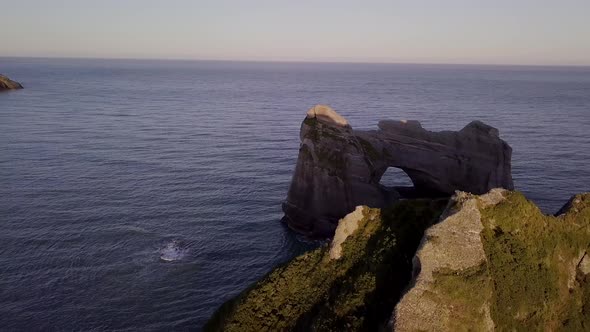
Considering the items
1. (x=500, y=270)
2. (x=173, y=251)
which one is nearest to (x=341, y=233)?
(x=500, y=270)

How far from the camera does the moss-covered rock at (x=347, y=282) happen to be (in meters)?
23.2

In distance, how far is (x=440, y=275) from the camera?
68.8 feet

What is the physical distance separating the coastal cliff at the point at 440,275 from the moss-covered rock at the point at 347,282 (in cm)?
5

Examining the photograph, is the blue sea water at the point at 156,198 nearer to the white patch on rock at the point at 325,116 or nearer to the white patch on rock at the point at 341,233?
the white patch on rock at the point at 325,116

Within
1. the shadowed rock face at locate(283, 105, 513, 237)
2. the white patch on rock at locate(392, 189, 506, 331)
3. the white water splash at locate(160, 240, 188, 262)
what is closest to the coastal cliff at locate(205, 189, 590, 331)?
the white patch on rock at locate(392, 189, 506, 331)

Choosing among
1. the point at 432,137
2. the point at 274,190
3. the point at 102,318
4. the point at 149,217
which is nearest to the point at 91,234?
the point at 149,217

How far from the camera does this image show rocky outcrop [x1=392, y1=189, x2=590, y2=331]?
2055cm

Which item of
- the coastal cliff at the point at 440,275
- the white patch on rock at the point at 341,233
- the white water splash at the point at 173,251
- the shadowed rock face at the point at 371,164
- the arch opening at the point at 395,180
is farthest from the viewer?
the arch opening at the point at 395,180

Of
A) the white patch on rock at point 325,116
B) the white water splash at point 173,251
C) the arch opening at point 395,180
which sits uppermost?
the white patch on rock at point 325,116

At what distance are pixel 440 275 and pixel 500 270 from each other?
3.25m

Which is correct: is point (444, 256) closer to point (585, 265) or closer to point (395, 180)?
point (585, 265)

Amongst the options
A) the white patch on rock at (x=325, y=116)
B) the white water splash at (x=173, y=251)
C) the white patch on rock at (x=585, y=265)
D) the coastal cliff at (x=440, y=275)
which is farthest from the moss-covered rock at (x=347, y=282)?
the white patch on rock at (x=325, y=116)

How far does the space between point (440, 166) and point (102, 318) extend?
3348 centimetres

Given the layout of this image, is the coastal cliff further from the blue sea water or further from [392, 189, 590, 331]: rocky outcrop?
the blue sea water
